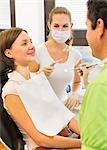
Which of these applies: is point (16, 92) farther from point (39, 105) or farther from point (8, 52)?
point (8, 52)

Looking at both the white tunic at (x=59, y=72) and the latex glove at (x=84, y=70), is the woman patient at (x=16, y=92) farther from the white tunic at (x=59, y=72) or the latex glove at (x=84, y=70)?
the latex glove at (x=84, y=70)

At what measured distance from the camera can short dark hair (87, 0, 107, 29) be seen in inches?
34.3

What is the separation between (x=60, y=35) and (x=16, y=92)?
0.71 metres

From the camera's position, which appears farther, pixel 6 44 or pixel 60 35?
pixel 60 35

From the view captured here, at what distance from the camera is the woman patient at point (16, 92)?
1410mm

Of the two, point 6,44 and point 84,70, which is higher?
point 6,44

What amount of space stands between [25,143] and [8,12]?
195cm

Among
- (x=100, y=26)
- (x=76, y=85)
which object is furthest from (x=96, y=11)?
(x=76, y=85)

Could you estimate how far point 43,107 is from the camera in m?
1.52

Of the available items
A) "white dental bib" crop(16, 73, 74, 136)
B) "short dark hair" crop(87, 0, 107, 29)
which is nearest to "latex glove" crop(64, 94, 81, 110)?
"white dental bib" crop(16, 73, 74, 136)

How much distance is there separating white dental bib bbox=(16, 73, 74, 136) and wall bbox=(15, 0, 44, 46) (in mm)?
1432

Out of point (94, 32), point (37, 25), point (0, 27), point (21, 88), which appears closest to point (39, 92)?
point (21, 88)

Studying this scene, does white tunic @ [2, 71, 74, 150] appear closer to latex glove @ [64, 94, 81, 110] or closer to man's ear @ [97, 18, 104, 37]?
latex glove @ [64, 94, 81, 110]

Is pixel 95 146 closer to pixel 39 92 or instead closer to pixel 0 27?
pixel 39 92
